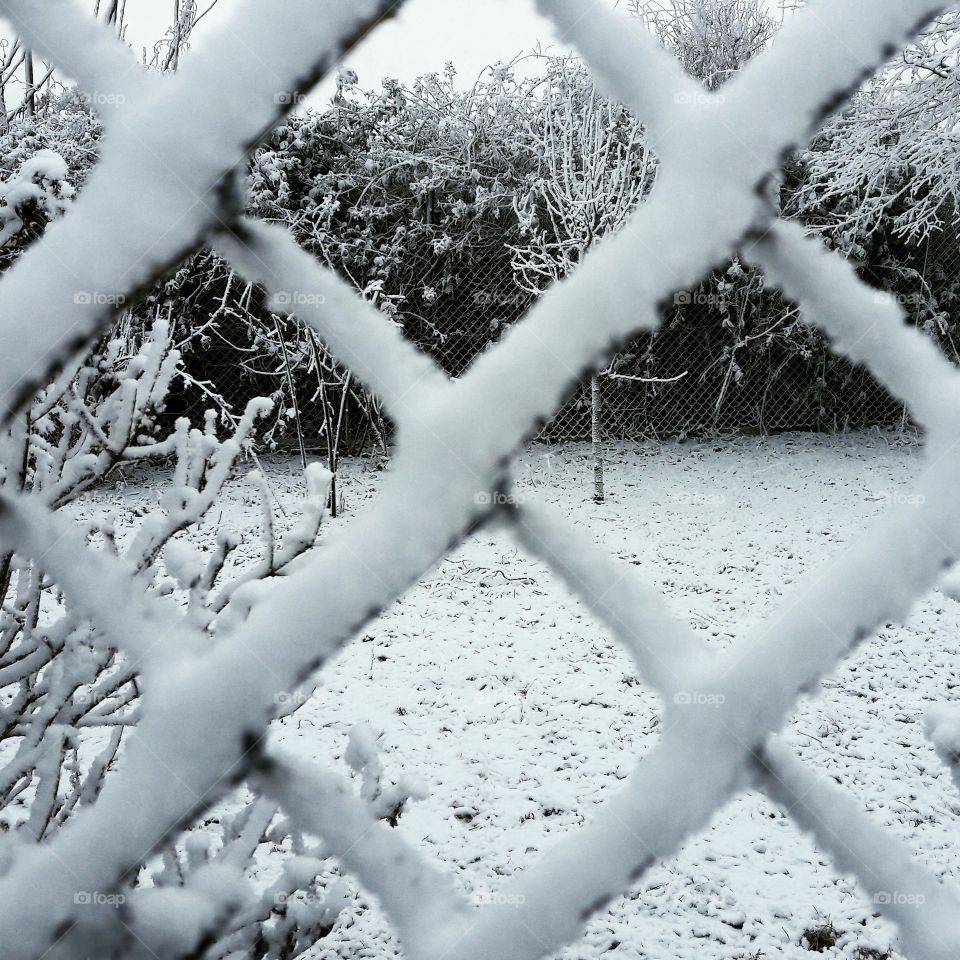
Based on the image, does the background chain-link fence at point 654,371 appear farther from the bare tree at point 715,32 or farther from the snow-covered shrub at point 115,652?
the snow-covered shrub at point 115,652

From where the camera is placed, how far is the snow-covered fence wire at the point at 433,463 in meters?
0.46

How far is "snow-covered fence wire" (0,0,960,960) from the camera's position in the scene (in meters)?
0.46

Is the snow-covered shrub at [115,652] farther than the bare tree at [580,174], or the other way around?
the bare tree at [580,174]

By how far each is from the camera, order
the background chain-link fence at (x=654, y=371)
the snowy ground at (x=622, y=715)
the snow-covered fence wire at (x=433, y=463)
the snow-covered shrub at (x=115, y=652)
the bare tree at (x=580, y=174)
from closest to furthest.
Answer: the snow-covered fence wire at (x=433, y=463) < the snow-covered shrub at (x=115, y=652) < the snowy ground at (x=622, y=715) < the bare tree at (x=580, y=174) < the background chain-link fence at (x=654, y=371)

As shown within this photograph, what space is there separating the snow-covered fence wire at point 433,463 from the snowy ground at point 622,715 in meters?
0.17

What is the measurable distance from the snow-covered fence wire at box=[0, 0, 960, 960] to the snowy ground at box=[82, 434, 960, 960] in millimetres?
169

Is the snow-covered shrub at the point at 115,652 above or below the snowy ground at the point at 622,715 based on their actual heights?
above

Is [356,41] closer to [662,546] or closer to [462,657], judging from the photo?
[462,657]

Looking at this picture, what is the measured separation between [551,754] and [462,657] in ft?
3.18

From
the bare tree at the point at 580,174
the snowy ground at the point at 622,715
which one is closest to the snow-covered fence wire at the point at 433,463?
the snowy ground at the point at 622,715

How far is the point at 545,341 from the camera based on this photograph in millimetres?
474

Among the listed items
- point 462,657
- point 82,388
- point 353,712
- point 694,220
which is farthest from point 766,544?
point 694,220

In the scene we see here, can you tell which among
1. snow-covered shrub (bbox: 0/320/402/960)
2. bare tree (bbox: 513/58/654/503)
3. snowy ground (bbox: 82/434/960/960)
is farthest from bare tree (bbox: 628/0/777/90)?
snow-covered shrub (bbox: 0/320/402/960)

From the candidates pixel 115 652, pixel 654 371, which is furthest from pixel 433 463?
pixel 654 371
